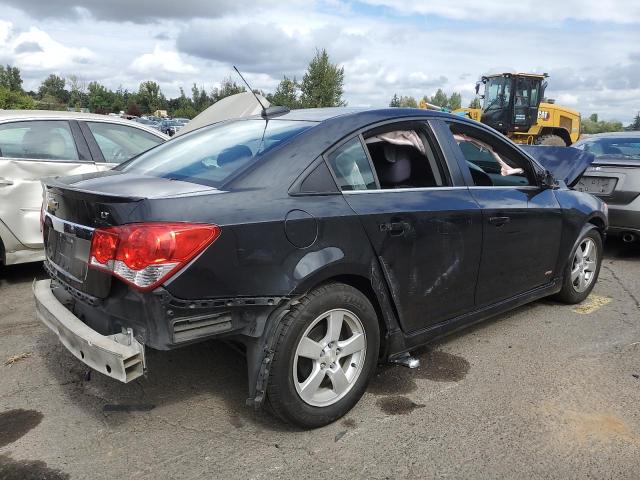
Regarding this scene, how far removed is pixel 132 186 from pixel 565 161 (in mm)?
4037

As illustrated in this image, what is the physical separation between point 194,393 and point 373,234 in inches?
55.6

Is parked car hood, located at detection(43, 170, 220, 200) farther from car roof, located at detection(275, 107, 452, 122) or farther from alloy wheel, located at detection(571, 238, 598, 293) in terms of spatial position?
alloy wheel, located at detection(571, 238, 598, 293)

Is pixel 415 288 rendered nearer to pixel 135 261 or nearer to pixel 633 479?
pixel 633 479

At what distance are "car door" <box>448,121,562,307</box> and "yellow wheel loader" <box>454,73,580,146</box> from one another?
12.5m

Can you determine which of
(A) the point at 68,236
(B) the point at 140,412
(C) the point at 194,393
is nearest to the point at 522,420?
(C) the point at 194,393

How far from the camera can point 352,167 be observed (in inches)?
120

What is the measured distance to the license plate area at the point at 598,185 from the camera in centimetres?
654

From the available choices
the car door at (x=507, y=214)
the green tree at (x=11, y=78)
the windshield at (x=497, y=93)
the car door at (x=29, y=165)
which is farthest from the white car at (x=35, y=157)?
the green tree at (x=11, y=78)

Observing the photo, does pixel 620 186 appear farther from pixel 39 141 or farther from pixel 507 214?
pixel 39 141

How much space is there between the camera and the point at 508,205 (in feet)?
12.5

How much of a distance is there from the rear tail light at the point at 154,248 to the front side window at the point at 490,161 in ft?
6.82

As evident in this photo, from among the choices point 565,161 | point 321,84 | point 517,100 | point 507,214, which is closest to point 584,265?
point 565,161

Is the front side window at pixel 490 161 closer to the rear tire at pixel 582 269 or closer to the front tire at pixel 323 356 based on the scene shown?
the rear tire at pixel 582 269

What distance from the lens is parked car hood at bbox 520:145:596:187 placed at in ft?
16.4
